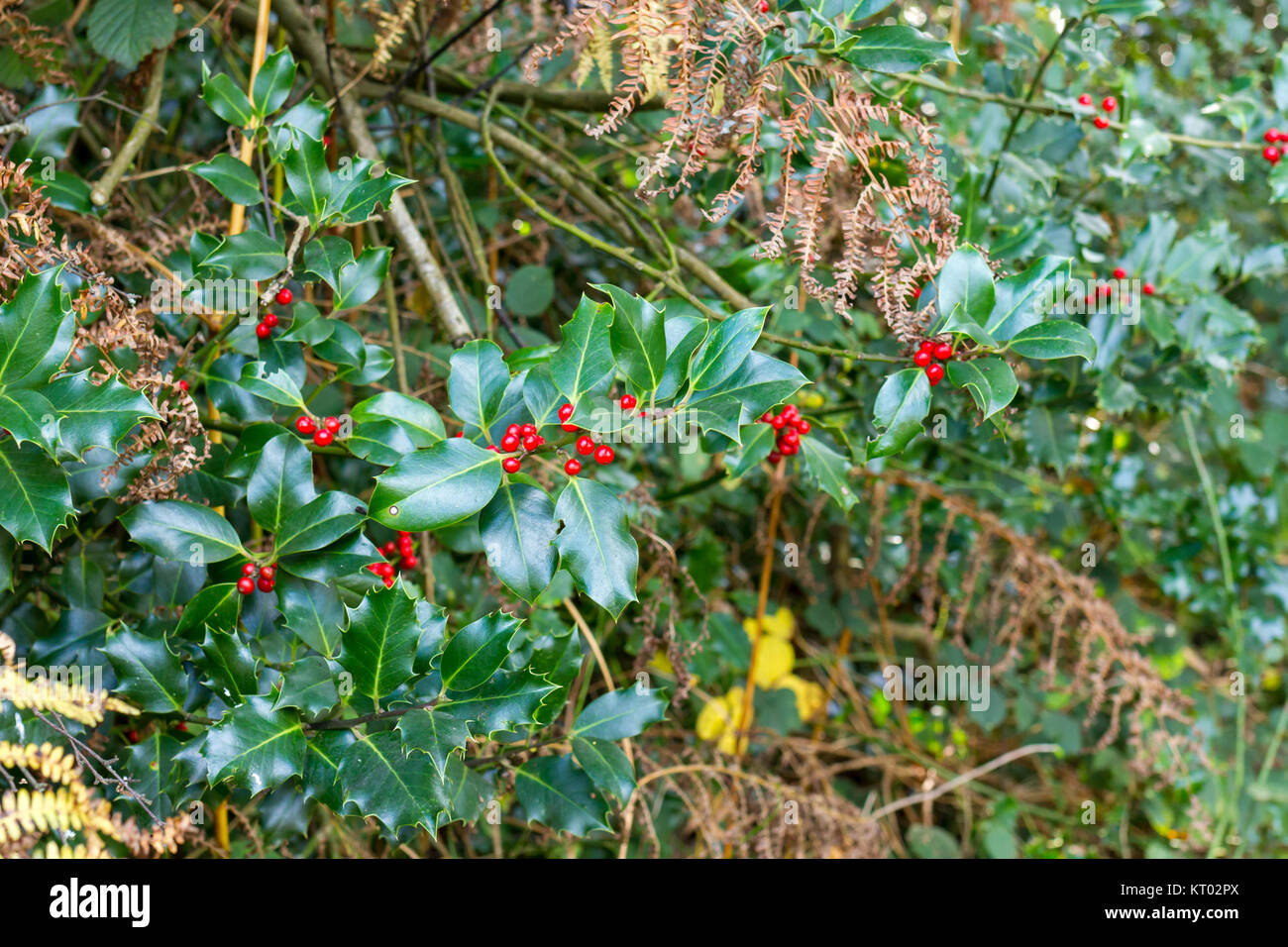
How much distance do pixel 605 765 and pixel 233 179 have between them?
0.78 metres

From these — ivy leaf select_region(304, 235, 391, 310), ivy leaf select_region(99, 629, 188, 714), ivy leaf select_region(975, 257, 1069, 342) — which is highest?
ivy leaf select_region(304, 235, 391, 310)

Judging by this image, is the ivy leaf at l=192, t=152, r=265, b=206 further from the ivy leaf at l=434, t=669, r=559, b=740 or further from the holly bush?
the ivy leaf at l=434, t=669, r=559, b=740

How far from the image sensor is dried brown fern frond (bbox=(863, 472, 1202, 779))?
62.4 inches

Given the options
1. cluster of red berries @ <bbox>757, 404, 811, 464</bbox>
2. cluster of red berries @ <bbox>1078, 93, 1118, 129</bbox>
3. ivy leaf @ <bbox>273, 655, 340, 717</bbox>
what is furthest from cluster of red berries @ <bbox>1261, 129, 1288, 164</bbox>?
ivy leaf @ <bbox>273, 655, 340, 717</bbox>

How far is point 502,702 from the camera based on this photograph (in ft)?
2.85

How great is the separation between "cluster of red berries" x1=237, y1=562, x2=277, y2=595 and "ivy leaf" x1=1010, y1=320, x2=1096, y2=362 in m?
0.80

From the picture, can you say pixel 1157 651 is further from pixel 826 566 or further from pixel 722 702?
pixel 722 702

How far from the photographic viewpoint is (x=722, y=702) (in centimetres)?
177

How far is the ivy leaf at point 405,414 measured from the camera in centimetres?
90

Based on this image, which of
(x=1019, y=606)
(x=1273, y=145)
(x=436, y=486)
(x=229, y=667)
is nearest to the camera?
(x=436, y=486)

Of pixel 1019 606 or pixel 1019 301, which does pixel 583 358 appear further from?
pixel 1019 606

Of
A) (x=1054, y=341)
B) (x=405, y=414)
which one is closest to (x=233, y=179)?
(x=405, y=414)

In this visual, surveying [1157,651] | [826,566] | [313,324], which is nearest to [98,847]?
[313,324]

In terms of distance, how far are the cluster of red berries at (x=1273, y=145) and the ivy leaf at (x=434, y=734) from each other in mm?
1474
